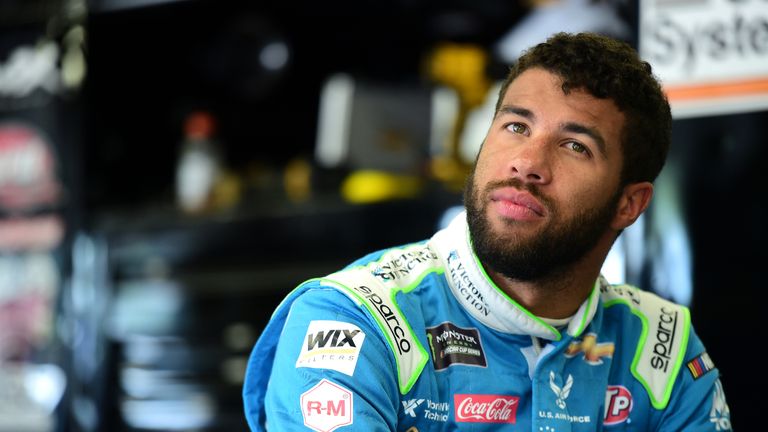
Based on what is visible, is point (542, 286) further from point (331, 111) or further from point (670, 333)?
point (331, 111)

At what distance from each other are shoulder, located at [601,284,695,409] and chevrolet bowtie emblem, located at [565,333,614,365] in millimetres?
44

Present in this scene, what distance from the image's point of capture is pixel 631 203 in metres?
1.34

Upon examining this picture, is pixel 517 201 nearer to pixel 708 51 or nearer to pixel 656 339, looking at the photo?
pixel 656 339

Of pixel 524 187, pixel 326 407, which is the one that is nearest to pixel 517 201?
pixel 524 187

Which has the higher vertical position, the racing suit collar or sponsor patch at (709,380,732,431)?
the racing suit collar

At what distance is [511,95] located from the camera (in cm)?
130

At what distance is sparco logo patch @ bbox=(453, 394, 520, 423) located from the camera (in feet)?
3.86

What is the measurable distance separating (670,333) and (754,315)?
0.45m

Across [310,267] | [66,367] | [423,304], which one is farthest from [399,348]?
[66,367]

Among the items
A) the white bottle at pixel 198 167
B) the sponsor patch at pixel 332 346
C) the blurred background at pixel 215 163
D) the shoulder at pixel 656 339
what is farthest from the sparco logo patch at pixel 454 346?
the white bottle at pixel 198 167

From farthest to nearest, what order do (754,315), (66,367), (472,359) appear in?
(66,367), (754,315), (472,359)

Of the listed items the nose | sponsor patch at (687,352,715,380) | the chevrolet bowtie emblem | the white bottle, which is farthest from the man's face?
the white bottle

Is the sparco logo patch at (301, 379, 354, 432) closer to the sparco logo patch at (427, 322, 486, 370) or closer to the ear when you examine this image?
the sparco logo patch at (427, 322, 486, 370)

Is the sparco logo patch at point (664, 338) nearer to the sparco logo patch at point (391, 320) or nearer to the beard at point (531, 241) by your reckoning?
the beard at point (531, 241)
